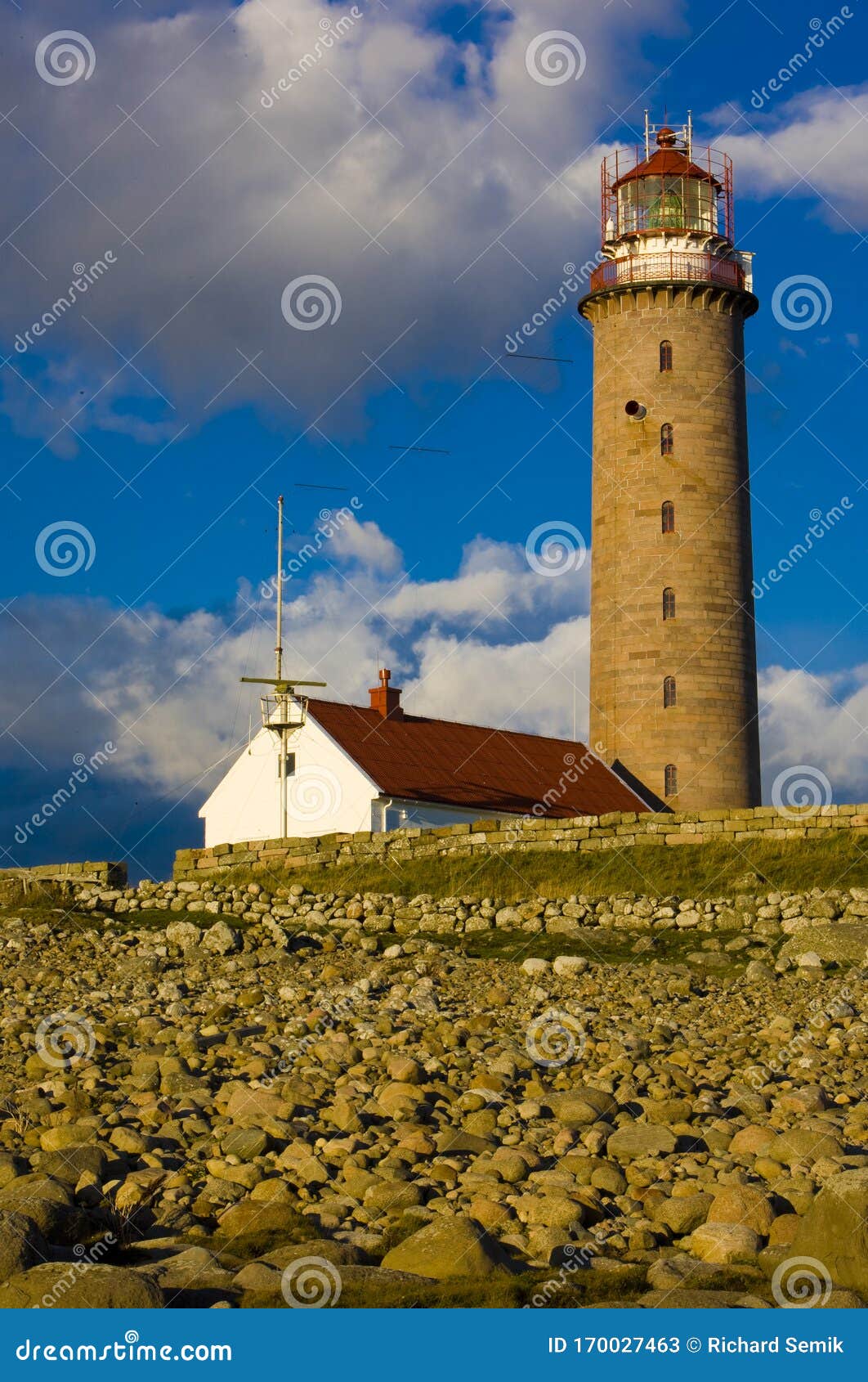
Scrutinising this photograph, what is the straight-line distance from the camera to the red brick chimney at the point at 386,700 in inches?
1243


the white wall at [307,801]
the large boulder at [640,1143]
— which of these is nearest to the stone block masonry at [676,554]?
the white wall at [307,801]

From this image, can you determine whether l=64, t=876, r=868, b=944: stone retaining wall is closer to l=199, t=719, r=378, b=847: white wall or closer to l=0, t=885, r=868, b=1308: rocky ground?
l=0, t=885, r=868, b=1308: rocky ground

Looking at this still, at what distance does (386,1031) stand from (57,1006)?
3.26 meters

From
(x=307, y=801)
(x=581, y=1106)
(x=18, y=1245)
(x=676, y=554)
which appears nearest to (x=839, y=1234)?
(x=581, y=1106)

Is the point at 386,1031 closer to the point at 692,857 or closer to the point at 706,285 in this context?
the point at 692,857

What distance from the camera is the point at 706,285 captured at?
3188 cm

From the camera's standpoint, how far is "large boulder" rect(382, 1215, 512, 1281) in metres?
8.45

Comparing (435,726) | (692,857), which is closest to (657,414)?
(435,726)

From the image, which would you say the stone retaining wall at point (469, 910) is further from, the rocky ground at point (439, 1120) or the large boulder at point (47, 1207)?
the large boulder at point (47, 1207)

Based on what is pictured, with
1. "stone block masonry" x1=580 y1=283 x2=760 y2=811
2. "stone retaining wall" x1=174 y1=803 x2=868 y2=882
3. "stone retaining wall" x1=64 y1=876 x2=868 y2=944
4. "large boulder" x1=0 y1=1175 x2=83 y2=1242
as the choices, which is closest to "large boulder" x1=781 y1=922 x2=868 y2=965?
"stone retaining wall" x1=64 y1=876 x2=868 y2=944

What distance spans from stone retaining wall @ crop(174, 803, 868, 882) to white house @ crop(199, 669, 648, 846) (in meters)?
6.09

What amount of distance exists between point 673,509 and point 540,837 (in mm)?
12182

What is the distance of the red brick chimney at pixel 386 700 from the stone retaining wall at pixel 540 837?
9.18 meters

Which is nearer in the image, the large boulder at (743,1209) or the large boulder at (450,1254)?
the large boulder at (450,1254)
